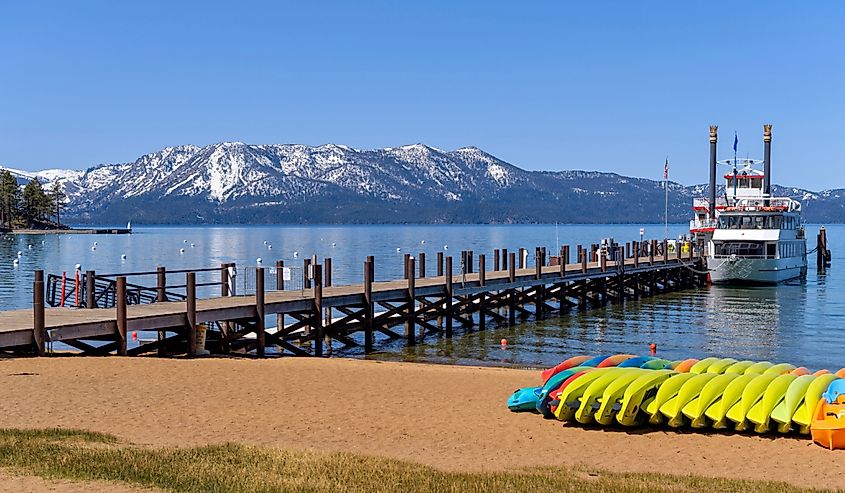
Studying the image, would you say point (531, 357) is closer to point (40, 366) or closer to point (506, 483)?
point (40, 366)

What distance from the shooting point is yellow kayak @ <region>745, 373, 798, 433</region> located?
16.4 meters

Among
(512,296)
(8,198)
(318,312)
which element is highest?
(8,198)

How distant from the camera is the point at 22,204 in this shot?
17875cm

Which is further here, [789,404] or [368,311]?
[368,311]

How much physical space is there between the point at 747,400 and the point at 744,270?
154 ft

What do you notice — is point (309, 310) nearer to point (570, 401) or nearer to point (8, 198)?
point (570, 401)

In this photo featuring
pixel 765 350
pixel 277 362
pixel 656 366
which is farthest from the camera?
pixel 765 350

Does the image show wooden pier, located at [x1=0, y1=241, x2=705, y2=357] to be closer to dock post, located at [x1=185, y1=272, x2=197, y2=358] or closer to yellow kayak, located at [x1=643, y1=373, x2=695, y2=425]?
dock post, located at [x1=185, y1=272, x2=197, y2=358]

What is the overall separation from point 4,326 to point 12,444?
1041cm

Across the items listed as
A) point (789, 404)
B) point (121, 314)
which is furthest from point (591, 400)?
point (121, 314)

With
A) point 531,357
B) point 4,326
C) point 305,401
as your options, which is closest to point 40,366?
point 4,326

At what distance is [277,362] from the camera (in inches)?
969

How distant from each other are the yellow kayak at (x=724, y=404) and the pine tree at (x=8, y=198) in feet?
546

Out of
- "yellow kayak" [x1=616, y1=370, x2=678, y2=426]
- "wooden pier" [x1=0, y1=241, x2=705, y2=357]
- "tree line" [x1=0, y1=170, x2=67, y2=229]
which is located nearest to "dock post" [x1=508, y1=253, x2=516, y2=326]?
"wooden pier" [x1=0, y1=241, x2=705, y2=357]
